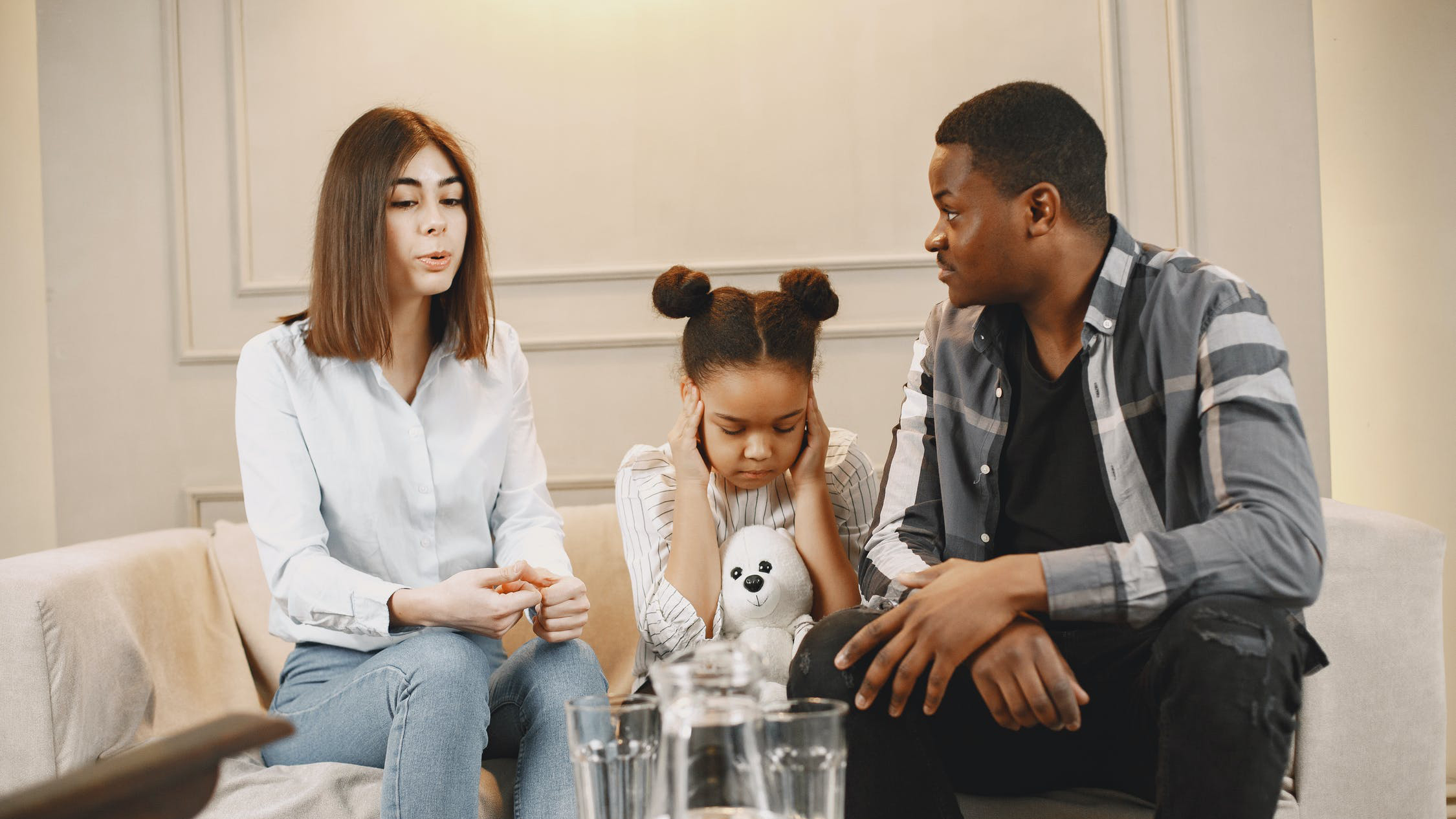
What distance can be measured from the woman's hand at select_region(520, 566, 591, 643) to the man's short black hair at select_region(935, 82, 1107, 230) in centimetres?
81

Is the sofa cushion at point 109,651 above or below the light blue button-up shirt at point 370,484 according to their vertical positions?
below

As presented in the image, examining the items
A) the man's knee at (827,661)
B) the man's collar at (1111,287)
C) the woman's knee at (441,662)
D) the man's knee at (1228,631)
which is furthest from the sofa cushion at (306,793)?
the man's collar at (1111,287)

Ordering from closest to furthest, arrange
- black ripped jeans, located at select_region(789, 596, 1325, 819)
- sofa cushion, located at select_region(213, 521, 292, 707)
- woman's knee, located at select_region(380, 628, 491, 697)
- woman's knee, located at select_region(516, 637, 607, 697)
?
1. black ripped jeans, located at select_region(789, 596, 1325, 819)
2. woman's knee, located at select_region(380, 628, 491, 697)
3. woman's knee, located at select_region(516, 637, 607, 697)
4. sofa cushion, located at select_region(213, 521, 292, 707)

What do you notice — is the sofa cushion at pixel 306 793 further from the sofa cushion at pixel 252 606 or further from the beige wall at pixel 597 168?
the beige wall at pixel 597 168

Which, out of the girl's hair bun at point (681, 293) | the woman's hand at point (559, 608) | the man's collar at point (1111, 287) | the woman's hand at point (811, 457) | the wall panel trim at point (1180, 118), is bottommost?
the woman's hand at point (559, 608)

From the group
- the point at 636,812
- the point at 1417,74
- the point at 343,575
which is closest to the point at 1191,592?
the point at 636,812

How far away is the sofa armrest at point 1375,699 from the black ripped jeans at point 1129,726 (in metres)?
0.29

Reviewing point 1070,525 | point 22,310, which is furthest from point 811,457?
point 22,310

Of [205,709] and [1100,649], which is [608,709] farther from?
[205,709]

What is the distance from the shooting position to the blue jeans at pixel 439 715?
129cm

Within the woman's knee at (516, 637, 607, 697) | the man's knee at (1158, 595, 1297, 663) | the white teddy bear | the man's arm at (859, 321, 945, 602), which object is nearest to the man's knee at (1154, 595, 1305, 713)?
the man's knee at (1158, 595, 1297, 663)

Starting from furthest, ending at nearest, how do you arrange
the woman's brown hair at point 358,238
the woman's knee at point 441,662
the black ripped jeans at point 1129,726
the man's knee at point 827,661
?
the woman's brown hair at point 358,238, the woman's knee at point 441,662, the man's knee at point 827,661, the black ripped jeans at point 1129,726

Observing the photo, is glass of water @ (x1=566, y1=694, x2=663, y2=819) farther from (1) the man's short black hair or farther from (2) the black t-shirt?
(1) the man's short black hair

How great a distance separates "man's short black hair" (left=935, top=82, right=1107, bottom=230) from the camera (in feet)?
4.55
